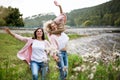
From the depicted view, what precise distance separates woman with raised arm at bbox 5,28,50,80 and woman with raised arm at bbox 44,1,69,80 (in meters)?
0.26

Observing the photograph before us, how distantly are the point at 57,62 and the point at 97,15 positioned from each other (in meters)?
1.53

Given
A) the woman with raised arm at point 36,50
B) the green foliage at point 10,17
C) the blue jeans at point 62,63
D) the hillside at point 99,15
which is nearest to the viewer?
the woman with raised arm at point 36,50

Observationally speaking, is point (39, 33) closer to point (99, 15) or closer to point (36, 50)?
point (36, 50)

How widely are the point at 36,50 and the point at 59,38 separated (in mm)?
497

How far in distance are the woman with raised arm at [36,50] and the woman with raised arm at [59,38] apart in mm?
259

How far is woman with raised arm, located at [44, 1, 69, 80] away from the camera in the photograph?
4.96 meters

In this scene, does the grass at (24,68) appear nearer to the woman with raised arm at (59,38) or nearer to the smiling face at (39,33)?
the woman with raised arm at (59,38)

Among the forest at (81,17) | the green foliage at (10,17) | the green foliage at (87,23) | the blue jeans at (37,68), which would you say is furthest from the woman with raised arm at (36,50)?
the green foliage at (87,23)

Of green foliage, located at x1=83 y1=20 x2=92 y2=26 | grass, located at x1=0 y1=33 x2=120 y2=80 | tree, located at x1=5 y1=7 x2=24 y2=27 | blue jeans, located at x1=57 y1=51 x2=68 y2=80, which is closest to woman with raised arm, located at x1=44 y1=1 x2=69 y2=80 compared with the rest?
blue jeans, located at x1=57 y1=51 x2=68 y2=80

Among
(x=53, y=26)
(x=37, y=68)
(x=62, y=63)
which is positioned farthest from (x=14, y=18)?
(x=37, y=68)

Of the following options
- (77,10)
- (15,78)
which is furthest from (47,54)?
(77,10)

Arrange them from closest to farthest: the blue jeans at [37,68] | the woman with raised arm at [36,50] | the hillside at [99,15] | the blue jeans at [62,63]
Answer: the blue jeans at [37,68] → the woman with raised arm at [36,50] → the blue jeans at [62,63] → the hillside at [99,15]

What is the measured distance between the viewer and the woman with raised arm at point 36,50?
4648 millimetres

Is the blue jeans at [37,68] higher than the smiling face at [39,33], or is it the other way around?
the smiling face at [39,33]
